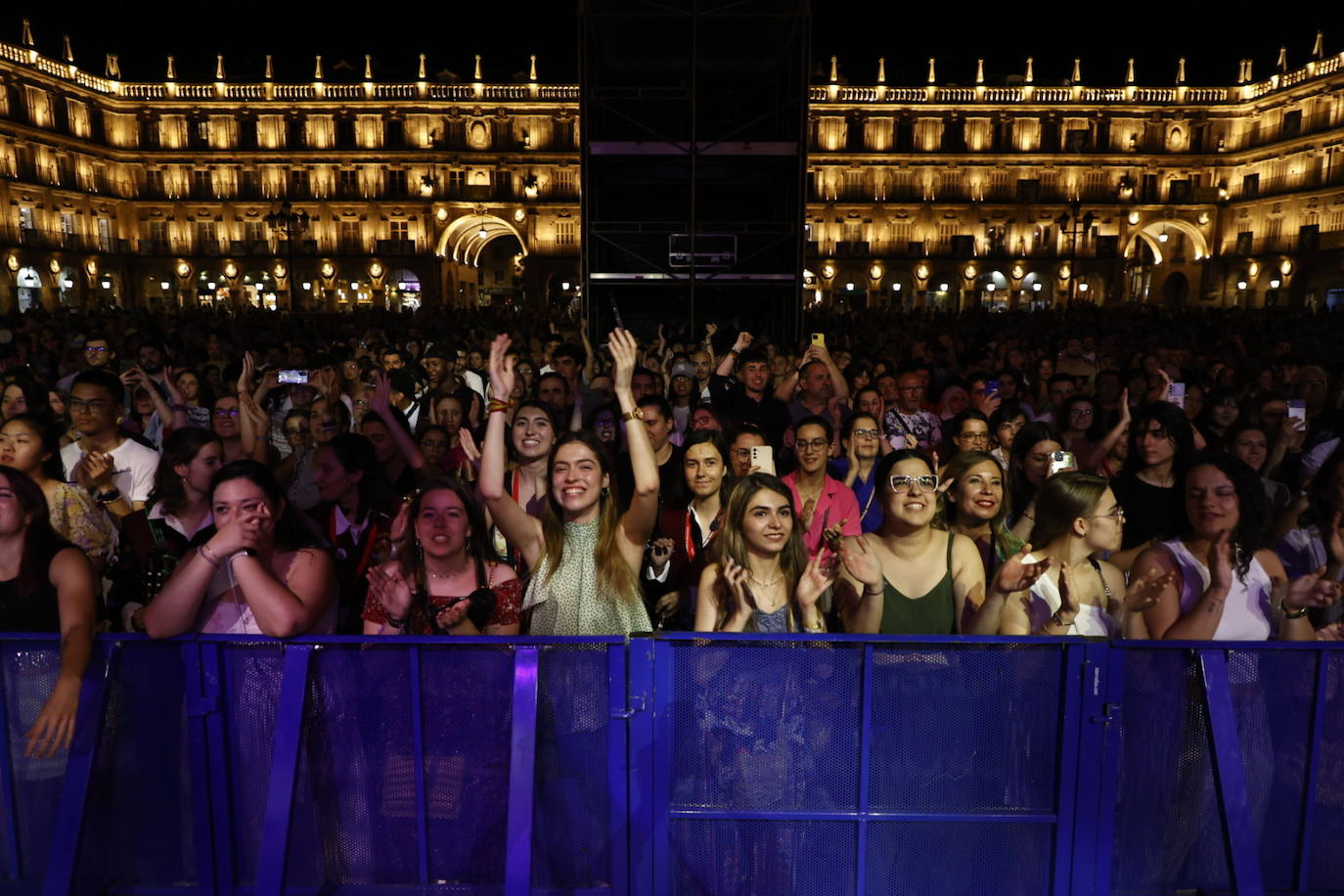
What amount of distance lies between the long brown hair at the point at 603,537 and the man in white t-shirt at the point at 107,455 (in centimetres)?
250

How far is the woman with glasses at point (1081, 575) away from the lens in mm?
3340

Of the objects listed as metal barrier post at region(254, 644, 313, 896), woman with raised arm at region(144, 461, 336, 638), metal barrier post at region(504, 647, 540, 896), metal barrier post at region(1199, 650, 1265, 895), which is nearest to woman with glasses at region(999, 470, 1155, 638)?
metal barrier post at region(1199, 650, 1265, 895)

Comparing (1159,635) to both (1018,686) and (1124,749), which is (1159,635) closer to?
(1124,749)

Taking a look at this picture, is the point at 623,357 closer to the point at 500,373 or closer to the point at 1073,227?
the point at 500,373

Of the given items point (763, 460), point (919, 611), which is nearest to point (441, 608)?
point (763, 460)

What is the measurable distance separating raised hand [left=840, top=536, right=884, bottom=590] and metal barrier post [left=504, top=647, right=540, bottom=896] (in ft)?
3.87

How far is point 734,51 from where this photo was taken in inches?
524

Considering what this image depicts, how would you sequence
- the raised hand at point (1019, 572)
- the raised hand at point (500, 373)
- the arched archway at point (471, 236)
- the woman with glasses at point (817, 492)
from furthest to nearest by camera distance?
the arched archway at point (471, 236) → the woman with glasses at point (817, 492) → the raised hand at point (500, 373) → the raised hand at point (1019, 572)

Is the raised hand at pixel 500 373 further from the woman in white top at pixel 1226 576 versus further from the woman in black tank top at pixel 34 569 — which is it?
the woman in white top at pixel 1226 576

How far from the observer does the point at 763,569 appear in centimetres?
347

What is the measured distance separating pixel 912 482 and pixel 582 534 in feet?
4.45

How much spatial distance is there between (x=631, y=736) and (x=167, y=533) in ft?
8.62

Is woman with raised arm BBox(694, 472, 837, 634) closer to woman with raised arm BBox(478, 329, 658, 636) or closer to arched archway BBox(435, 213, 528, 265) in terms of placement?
woman with raised arm BBox(478, 329, 658, 636)

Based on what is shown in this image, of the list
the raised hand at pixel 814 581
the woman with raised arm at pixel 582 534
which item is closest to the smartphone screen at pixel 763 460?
the woman with raised arm at pixel 582 534
